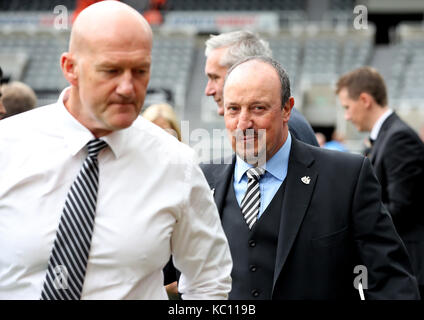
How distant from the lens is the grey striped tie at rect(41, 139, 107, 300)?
63.8 inches

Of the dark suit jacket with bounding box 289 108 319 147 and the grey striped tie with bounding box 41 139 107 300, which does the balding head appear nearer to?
the grey striped tie with bounding box 41 139 107 300

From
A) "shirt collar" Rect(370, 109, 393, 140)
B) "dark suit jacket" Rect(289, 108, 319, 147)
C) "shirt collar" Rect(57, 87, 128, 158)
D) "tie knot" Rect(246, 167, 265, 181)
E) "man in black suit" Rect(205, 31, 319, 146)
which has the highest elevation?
"man in black suit" Rect(205, 31, 319, 146)

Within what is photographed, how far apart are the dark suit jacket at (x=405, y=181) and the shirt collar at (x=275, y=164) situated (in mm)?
1645

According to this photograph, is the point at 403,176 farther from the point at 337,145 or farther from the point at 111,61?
the point at 337,145

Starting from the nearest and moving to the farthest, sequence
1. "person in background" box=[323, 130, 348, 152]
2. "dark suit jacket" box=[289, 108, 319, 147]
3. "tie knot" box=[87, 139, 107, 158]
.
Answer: "tie knot" box=[87, 139, 107, 158], "dark suit jacket" box=[289, 108, 319, 147], "person in background" box=[323, 130, 348, 152]

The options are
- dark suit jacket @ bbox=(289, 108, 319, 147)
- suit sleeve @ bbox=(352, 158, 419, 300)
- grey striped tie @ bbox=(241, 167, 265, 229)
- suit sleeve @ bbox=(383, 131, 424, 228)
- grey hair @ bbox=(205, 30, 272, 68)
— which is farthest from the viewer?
suit sleeve @ bbox=(383, 131, 424, 228)

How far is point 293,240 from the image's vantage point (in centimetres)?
233

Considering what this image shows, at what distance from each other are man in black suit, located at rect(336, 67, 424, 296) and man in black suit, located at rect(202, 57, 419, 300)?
5.29ft

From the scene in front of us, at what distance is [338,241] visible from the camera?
2.36m

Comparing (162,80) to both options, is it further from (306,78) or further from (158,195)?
(158,195)

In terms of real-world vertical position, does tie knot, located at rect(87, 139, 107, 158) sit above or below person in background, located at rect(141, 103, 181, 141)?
above

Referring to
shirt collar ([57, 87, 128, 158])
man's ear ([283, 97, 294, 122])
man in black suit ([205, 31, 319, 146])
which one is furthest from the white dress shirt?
man in black suit ([205, 31, 319, 146])

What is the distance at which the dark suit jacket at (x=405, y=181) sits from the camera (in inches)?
159
